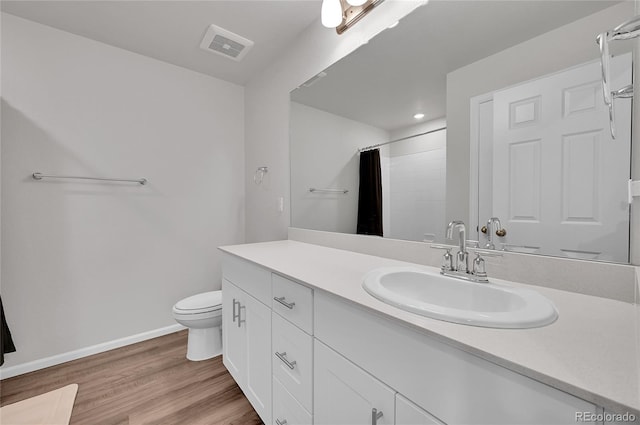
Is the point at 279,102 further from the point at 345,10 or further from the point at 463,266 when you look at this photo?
the point at 463,266

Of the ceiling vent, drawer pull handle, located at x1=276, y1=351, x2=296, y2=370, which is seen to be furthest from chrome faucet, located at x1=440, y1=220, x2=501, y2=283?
the ceiling vent

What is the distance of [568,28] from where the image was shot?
821 millimetres

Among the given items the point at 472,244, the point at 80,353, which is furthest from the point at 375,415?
the point at 80,353

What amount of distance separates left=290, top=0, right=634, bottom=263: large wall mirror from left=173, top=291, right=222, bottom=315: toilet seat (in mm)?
1134

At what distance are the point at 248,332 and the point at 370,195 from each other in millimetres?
1029

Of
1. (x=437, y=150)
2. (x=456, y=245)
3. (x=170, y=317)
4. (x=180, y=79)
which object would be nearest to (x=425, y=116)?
(x=437, y=150)

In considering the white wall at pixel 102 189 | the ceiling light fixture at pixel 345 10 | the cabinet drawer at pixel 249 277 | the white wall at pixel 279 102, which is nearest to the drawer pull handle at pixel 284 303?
the cabinet drawer at pixel 249 277

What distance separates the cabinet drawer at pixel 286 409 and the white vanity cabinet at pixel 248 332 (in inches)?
2.3

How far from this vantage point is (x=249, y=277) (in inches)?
53.6

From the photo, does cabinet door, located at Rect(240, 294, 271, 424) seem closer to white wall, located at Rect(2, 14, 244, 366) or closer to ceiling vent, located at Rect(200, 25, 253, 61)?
white wall, located at Rect(2, 14, 244, 366)

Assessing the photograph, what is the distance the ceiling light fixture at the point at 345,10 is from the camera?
1.41 m

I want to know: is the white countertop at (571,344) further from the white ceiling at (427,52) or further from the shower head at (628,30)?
the white ceiling at (427,52)

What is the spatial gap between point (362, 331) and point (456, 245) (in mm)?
629

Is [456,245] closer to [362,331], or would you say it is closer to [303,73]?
[362,331]
